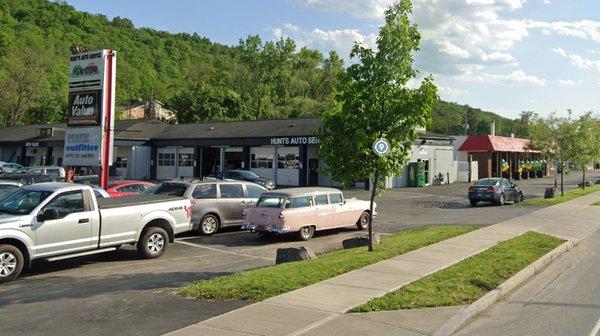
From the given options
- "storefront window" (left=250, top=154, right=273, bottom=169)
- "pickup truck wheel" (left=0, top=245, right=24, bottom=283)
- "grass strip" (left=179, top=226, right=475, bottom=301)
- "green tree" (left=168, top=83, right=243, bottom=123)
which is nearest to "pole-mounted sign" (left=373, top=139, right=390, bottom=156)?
"grass strip" (left=179, top=226, right=475, bottom=301)

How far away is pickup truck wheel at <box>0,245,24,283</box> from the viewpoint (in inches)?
414

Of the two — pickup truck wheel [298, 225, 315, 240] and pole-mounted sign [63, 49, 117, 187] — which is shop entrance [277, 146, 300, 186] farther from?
pickup truck wheel [298, 225, 315, 240]

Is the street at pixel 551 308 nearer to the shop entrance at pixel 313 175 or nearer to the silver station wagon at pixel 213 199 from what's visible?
the silver station wagon at pixel 213 199

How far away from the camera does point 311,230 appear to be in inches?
643

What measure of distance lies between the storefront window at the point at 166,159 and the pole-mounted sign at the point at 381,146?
136 ft

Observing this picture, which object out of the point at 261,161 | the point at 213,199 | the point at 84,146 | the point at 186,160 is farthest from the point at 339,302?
the point at 186,160

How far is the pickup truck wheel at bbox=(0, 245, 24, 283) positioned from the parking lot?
185 millimetres

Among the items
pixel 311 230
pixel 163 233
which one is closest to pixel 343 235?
pixel 311 230

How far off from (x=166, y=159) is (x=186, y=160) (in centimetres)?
265

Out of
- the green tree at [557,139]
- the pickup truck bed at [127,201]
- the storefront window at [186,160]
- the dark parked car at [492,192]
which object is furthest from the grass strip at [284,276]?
the storefront window at [186,160]

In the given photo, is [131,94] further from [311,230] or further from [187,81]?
[311,230]

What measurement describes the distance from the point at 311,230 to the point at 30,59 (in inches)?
3036

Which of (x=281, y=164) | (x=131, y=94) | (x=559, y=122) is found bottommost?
(x=281, y=164)

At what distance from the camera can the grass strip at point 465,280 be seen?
8.32m
